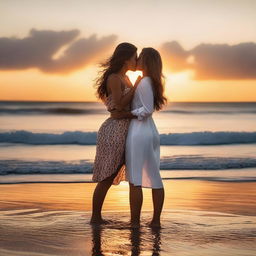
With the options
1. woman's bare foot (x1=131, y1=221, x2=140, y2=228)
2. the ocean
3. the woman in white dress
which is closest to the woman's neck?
the woman in white dress

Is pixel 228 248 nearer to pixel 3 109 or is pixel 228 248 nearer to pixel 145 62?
pixel 145 62

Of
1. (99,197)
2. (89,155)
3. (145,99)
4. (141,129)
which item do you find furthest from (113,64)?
(89,155)

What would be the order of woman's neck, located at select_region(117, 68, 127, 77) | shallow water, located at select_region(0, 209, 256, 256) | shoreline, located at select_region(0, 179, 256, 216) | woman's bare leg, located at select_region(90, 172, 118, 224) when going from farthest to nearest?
1. shoreline, located at select_region(0, 179, 256, 216)
2. woman's bare leg, located at select_region(90, 172, 118, 224)
3. woman's neck, located at select_region(117, 68, 127, 77)
4. shallow water, located at select_region(0, 209, 256, 256)

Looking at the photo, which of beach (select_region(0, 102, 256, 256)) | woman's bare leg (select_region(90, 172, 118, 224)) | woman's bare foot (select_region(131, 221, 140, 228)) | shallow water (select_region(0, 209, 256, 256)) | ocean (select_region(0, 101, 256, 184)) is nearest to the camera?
shallow water (select_region(0, 209, 256, 256))

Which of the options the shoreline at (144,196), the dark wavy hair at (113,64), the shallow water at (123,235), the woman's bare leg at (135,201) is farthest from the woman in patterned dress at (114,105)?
the shoreline at (144,196)

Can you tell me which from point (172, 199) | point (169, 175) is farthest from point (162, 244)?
point (169, 175)

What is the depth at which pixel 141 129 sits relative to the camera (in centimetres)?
650

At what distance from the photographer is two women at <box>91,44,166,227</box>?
6457 millimetres

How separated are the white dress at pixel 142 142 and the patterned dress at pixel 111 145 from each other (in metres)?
0.07

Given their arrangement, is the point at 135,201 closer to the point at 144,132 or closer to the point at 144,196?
the point at 144,132

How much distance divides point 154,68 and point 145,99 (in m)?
0.33

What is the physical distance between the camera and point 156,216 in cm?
663

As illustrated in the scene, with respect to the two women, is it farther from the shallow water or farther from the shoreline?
the shoreline

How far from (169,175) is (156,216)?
5.47 metres
